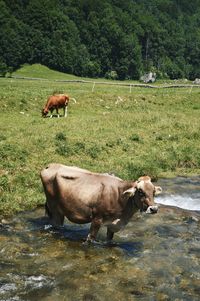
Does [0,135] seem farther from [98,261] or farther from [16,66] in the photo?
[16,66]

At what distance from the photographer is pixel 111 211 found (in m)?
12.7

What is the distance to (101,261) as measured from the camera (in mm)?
12047

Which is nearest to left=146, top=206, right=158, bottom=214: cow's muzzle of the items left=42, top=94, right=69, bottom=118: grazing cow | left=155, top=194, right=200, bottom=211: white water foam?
left=155, top=194, right=200, bottom=211: white water foam

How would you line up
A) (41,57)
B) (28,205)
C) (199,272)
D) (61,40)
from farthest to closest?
(61,40), (41,57), (28,205), (199,272)

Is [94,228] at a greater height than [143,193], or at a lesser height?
lesser

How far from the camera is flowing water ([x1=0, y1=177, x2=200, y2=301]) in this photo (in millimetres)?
10438

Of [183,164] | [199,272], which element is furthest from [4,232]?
[183,164]

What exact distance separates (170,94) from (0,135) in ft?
98.0

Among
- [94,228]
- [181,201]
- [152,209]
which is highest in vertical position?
[152,209]

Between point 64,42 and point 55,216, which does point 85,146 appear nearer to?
point 55,216

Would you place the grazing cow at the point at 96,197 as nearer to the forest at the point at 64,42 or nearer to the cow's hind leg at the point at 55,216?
the cow's hind leg at the point at 55,216

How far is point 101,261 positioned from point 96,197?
5.94 ft

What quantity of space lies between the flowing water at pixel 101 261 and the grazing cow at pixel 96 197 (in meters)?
0.78

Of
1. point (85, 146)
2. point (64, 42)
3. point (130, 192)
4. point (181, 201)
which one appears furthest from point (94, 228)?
point (64, 42)
